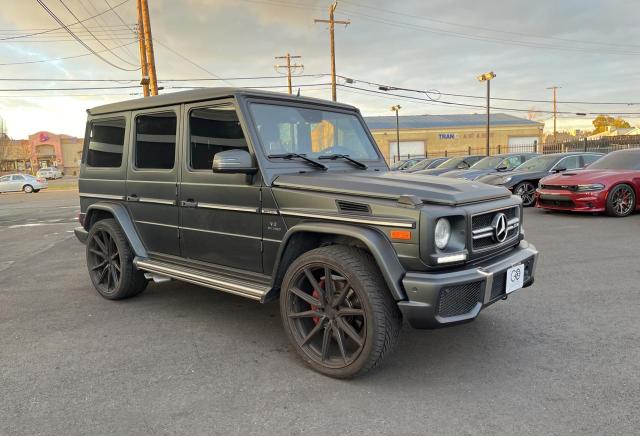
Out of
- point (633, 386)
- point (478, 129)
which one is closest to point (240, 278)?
point (633, 386)

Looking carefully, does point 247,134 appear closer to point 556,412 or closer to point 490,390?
point 490,390

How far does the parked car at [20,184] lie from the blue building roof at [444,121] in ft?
123

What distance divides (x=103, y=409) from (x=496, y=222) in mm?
2761

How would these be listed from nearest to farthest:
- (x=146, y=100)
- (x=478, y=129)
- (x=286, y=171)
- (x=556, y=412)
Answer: (x=556, y=412), (x=286, y=171), (x=146, y=100), (x=478, y=129)

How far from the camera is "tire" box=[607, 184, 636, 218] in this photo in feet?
31.2

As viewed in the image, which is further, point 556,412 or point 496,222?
point 496,222

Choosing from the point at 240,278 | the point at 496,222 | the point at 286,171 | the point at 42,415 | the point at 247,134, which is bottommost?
the point at 42,415

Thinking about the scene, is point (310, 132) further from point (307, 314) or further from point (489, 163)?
point (489, 163)

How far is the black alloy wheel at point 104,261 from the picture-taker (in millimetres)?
4781

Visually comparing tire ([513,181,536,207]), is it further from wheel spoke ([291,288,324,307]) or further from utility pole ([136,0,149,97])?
utility pole ([136,0,149,97])

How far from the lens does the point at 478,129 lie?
59938 mm

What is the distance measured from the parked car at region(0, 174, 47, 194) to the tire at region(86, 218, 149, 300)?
31.6m

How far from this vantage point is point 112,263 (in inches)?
189

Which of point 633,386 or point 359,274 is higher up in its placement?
point 359,274
